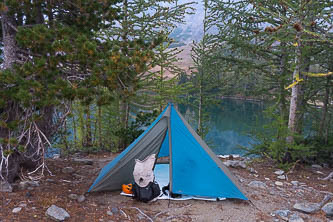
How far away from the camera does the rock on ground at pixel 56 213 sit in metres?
3.57

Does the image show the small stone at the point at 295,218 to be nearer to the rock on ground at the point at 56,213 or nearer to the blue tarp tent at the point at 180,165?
the blue tarp tent at the point at 180,165

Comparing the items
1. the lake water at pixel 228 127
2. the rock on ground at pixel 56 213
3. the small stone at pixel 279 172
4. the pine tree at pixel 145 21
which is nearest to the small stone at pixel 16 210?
the rock on ground at pixel 56 213

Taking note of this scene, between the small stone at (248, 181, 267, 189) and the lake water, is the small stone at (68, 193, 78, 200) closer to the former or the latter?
the small stone at (248, 181, 267, 189)

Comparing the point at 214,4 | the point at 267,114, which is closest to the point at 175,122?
the point at 267,114

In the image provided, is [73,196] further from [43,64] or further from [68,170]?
[43,64]

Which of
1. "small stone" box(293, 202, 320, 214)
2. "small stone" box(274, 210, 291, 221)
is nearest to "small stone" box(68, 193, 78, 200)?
"small stone" box(274, 210, 291, 221)

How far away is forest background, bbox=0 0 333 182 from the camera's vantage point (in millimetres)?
3715

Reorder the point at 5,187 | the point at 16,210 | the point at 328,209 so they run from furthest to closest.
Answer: the point at 328,209
the point at 5,187
the point at 16,210

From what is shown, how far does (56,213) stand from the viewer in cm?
363

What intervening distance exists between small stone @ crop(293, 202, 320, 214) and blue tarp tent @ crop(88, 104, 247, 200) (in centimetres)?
88

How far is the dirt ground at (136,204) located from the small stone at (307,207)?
87 mm

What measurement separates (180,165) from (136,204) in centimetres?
102

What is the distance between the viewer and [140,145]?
516 centimetres

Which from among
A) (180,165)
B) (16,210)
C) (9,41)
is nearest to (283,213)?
(180,165)
